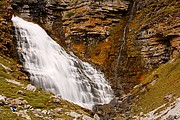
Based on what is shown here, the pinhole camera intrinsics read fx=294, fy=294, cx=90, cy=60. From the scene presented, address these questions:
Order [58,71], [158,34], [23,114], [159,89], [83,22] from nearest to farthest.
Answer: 1. [23,114]
2. [159,89]
3. [58,71]
4. [158,34]
5. [83,22]

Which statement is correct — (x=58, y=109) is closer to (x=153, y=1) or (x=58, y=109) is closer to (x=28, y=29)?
(x=28, y=29)

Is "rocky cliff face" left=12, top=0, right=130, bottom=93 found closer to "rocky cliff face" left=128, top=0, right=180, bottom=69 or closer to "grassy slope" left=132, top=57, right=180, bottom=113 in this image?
"rocky cliff face" left=128, top=0, right=180, bottom=69

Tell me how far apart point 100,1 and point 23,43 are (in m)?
21.3

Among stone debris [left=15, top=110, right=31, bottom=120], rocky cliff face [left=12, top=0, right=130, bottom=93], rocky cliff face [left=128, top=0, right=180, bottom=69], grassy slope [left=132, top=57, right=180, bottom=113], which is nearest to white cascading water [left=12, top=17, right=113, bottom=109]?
rocky cliff face [left=12, top=0, right=130, bottom=93]

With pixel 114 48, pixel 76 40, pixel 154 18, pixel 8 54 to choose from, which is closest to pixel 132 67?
pixel 114 48

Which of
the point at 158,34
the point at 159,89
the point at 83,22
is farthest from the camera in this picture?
the point at 83,22

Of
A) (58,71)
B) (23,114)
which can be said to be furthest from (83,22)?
(23,114)

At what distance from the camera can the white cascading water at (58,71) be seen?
3533cm

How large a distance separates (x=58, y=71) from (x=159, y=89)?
49.7 feet

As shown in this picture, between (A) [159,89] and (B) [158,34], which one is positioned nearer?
(A) [159,89]

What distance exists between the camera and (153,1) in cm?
5297

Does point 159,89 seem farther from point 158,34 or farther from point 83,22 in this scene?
point 83,22

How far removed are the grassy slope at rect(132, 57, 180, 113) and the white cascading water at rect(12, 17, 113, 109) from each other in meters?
7.22

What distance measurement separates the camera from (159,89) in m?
29.3
